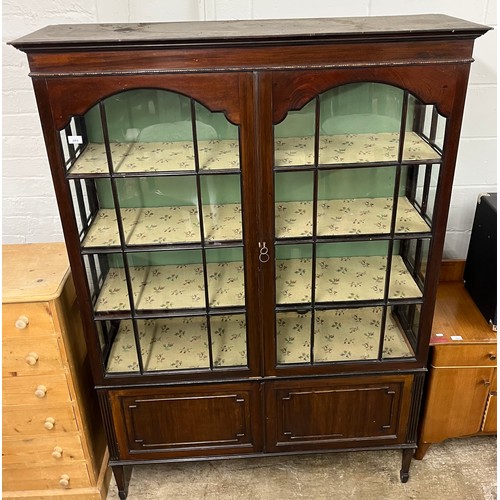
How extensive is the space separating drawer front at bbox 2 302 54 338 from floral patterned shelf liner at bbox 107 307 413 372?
26 centimetres

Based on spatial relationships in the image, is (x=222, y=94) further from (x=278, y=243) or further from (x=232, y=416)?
(x=232, y=416)

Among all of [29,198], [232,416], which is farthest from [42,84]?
[232,416]

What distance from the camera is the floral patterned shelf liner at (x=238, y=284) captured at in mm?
1757

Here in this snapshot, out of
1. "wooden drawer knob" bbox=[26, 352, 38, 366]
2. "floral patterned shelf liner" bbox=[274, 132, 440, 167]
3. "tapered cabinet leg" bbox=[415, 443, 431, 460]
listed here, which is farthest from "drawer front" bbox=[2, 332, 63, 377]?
"tapered cabinet leg" bbox=[415, 443, 431, 460]

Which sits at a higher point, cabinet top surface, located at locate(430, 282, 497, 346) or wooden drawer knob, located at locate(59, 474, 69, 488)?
cabinet top surface, located at locate(430, 282, 497, 346)

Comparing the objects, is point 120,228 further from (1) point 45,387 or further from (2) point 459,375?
(2) point 459,375

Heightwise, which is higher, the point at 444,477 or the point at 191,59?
the point at 191,59

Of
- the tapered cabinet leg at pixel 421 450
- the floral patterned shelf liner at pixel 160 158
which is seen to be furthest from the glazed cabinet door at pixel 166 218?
the tapered cabinet leg at pixel 421 450

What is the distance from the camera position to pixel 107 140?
1.50 meters

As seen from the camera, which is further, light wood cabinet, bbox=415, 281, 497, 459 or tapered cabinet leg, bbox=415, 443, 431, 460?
tapered cabinet leg, bbox=415, 443, 431, 460

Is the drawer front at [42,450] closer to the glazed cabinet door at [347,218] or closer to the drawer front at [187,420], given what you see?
the drawer front at [187,420]

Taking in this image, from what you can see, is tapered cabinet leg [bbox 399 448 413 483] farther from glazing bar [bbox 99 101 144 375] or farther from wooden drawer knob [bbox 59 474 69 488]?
wooden drawer knob [bbox 59 474 69 488]

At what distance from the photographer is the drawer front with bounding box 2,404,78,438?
186 cm

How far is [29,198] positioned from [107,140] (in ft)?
2.36
